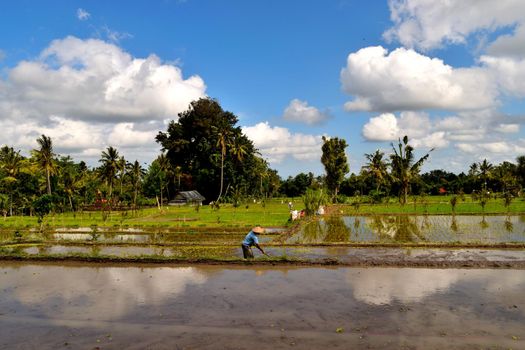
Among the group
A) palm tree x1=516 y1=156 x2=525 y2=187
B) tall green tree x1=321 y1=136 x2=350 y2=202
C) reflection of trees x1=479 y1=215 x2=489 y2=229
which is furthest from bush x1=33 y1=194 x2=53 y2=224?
palm tree x1=516 y1=156 x2=525 y2=187

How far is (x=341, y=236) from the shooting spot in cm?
2425

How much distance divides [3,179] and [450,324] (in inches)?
2090

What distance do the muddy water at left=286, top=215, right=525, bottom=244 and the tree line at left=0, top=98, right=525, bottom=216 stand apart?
2124 centimetres

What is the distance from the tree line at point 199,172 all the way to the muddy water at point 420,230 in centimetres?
2124

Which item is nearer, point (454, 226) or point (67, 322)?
point (67, 322)

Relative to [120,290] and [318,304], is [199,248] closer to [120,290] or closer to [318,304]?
[120,290]

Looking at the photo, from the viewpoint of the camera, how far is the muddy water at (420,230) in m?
22.5

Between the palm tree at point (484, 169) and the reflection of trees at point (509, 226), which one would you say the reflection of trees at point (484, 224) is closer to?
the reflection of trees at point (509, 226)

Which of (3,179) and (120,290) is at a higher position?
(3,179)

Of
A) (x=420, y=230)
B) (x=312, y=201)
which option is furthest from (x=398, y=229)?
(x=312, y=201)

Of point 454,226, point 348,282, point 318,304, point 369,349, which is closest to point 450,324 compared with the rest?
point 369,349

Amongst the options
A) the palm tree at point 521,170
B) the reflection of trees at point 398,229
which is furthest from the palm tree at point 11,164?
the palm tree at point 521,170

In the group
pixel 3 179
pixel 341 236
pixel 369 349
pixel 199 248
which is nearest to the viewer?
pixel 369 349

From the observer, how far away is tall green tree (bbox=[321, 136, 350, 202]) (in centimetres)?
6328
